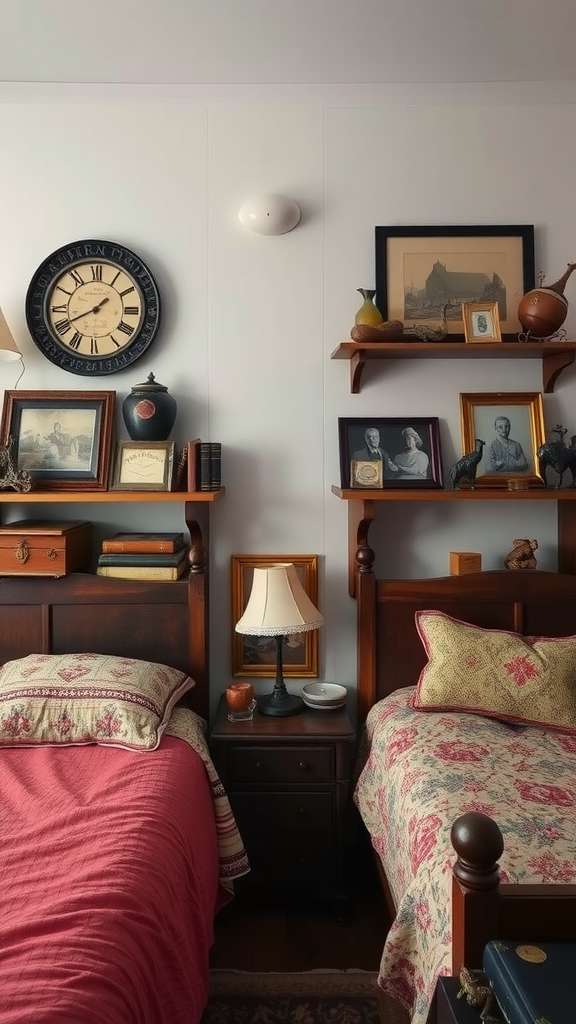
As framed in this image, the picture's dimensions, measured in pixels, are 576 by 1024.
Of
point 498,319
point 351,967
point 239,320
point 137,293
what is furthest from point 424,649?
point 137,293

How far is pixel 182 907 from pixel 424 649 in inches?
47.0

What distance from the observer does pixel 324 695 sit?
2.51 m

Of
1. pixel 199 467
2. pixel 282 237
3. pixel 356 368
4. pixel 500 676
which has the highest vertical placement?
pixel 282 237

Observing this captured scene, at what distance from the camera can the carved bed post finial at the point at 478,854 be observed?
3.72 feet

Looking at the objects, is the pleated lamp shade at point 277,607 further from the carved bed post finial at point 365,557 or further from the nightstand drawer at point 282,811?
the nightstand drawer at point 282,811

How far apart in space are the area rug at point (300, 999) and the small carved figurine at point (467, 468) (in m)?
1.48

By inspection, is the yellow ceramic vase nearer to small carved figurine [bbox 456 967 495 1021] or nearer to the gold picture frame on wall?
the gold picture frame on wall

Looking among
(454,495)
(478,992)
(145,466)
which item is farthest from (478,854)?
(145,466)

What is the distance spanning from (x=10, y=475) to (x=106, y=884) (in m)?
1.42

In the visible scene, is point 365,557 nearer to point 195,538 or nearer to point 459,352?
point 195,538

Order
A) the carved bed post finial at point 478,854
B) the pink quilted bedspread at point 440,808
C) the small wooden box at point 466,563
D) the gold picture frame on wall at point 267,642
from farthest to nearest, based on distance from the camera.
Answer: the gold picture frame on wall at point 267,642 → the small wooden box at point 466,563 → the pink quilted bedspread at point 440,808 → the carved bed post finial at point 478,854

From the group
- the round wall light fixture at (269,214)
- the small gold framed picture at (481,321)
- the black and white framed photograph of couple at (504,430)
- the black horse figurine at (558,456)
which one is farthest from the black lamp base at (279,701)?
the round wall light fixture at (269,214)

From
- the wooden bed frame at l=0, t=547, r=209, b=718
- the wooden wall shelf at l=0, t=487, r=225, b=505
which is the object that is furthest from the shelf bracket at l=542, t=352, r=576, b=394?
the wooden bed frame at l=0, t=547, r=209, b=718

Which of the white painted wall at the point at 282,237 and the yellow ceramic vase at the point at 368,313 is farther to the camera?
the white painted wall at the point at 282,237
